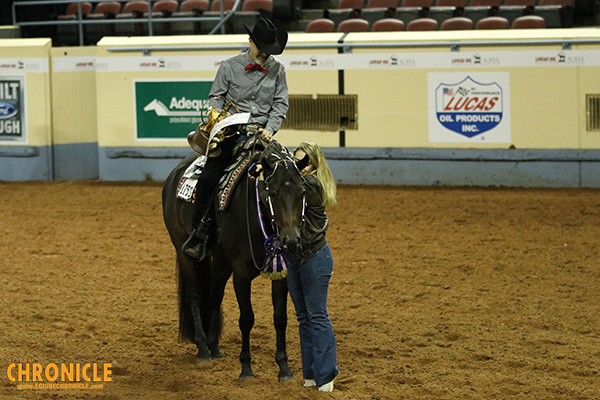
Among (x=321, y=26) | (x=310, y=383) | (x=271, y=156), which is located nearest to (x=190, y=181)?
(x=271, y=156)

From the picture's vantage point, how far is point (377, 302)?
9.45 m

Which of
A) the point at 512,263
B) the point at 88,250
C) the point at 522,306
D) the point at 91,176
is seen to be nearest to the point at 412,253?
the point at 512,263

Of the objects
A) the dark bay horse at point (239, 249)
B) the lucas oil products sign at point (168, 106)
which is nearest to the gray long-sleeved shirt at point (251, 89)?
the dark bay horse at point (239, 249)

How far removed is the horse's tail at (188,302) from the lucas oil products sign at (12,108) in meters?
12.2

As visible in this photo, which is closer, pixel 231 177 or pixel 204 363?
pixel 231 177

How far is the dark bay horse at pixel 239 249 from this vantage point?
628 centimetres

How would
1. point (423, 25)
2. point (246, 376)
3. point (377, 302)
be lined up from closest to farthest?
point (246, 376) → point (377, 302) → point (423, 25)

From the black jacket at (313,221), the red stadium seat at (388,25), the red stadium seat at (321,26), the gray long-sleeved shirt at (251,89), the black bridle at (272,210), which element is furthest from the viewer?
the red stadium seat at (321,26)

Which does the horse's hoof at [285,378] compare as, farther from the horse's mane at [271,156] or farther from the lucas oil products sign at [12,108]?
the lucas oil products sign at [12,108]

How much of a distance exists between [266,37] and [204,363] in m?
2.91

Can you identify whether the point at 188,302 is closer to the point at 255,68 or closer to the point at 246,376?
the point at 246,376

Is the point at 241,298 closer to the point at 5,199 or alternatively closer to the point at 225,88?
the point at 225,88

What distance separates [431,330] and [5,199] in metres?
11.1

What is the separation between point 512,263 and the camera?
11.0 metres
